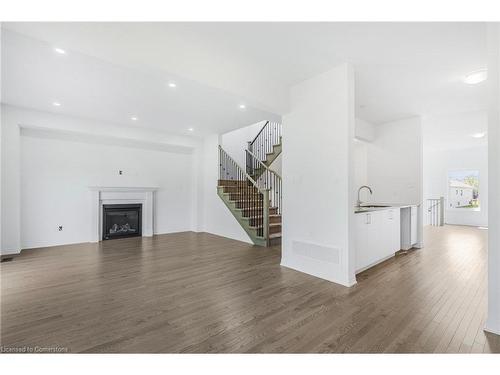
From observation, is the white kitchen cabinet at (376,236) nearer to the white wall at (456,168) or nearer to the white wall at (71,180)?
the white wall at (71,180)

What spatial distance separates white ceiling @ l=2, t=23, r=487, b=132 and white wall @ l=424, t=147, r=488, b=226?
215 inches

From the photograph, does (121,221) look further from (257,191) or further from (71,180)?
(257,191)

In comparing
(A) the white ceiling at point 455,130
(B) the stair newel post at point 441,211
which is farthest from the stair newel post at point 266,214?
(B) the stair newel post at point 441,211

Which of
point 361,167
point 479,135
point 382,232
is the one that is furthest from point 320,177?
point 479,135

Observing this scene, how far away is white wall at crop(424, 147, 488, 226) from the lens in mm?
8250

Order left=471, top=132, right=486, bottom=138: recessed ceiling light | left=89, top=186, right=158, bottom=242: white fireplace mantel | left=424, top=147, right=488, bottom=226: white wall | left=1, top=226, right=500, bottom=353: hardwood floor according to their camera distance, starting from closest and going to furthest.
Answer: left=1, top=226, right=500, bottom=353: hardwood floor → left=89, top=186, right=158, bottom=242: white fireplace mantel → left=471, top=132, right=486, bottom=138: recessed ceiling light → left=424, top=147, right=488, bottom=226: white wall

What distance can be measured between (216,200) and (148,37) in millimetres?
4753

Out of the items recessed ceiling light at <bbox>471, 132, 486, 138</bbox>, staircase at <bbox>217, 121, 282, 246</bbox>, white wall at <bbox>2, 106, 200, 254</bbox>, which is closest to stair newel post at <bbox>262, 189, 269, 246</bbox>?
staircase at <bbox>217, 121, 282, 246</bbox>

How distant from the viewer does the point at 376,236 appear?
3809 millimetres

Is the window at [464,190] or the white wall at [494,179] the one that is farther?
the window at [464,190]

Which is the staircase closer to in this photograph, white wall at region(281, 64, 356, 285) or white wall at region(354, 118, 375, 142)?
white wall at region(281, 64, 356, 285)

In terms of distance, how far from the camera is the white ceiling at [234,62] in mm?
2365

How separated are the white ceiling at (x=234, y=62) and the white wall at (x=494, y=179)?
1.96 feet
